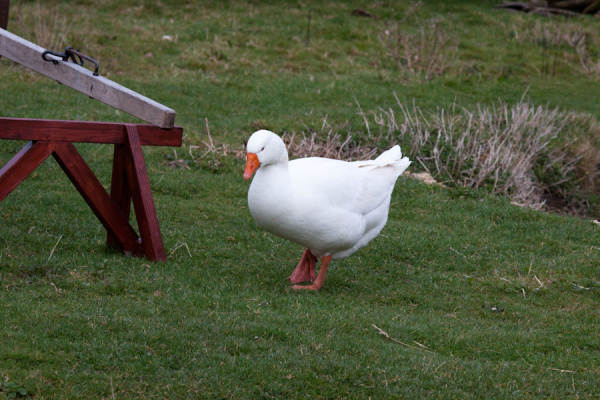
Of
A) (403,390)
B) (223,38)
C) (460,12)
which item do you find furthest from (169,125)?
(460,12)

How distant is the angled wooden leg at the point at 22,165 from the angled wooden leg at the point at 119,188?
2.18 ft

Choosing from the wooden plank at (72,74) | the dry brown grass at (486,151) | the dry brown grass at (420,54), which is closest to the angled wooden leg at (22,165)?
the wooden plank at (72,74)

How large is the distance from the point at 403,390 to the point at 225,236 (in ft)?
10.2

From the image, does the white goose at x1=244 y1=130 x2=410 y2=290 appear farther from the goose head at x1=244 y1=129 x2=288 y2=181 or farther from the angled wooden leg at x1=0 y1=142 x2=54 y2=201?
the angled wooden leg at x1=0 y1=142 x2=54 y2=201

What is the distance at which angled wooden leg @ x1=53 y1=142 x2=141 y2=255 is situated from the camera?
17.7ft

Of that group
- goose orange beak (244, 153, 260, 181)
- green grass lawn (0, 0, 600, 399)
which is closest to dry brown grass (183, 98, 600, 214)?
green grass lawn (0, 0, 600, 399)

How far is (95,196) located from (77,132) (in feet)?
1.67

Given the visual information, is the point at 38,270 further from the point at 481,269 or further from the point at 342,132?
the point at 342,132

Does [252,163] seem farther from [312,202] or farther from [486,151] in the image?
[486,151]

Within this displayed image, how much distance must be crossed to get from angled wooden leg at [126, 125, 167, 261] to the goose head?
37.0 inches

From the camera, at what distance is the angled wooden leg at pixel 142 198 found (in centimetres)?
560

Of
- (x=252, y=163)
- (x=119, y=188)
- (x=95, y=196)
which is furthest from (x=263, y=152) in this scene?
(x=119, y=188)

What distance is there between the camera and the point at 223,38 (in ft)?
49.9

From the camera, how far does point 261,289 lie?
5582mm
